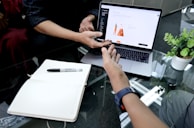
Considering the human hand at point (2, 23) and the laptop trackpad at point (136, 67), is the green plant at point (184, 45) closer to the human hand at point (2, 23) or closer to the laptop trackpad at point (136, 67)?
the laptop trackpad at point (136, 67)

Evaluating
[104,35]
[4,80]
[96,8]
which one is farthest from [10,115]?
[96,8]

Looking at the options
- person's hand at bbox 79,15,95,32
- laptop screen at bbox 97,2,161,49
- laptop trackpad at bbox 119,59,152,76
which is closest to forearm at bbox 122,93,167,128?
laptop trackpad at bbox 119,59,152,76

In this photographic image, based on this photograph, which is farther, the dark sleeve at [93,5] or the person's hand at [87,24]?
the dark sleeve at [93,5]

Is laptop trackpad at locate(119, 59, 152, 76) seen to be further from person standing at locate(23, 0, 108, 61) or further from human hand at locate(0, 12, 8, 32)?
human hand at locate(0, 12, 8, 32)

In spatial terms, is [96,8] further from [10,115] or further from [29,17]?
[10,115]

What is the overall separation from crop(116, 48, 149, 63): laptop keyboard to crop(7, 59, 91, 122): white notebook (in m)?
0.34

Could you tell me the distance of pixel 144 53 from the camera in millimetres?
1256

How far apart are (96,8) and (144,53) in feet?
1.95

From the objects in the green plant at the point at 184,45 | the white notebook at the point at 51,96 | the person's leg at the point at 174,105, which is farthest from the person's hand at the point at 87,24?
the person's leg at the point at 174,105

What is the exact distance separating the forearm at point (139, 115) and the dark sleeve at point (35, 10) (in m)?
0.87

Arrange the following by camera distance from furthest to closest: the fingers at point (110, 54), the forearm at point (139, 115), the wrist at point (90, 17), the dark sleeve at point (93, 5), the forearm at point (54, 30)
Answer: the dark sleeve at point (93, 5), the wrist at point (90, 17), the forearm at point (54, 30), the fingers at point (110, 54), the forearm at point (139, 115)

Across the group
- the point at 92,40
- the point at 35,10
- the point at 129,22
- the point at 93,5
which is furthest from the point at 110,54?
the point at 93,5

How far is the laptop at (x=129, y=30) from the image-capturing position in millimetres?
1188

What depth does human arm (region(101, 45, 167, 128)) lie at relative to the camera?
0.66 meters
